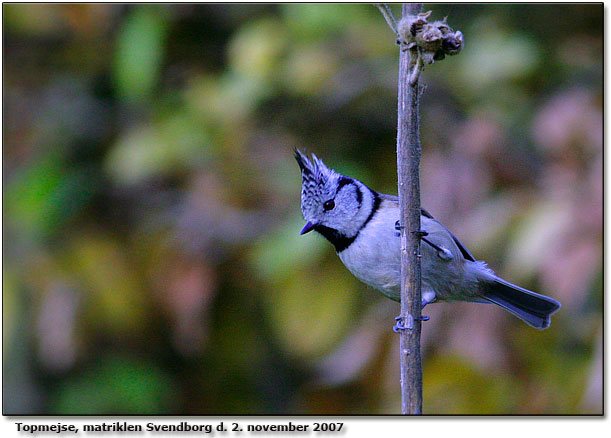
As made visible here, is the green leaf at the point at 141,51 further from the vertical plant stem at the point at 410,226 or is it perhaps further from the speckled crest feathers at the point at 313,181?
the vertical plant stem at the point at 410,226

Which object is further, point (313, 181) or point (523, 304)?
point (523, 304)

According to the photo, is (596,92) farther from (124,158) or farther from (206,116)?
(124,158)

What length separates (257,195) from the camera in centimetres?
267

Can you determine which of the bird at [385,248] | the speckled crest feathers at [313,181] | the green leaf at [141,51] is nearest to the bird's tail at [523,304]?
the bird at [385,248]

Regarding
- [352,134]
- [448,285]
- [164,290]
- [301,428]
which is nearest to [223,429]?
[301,428]

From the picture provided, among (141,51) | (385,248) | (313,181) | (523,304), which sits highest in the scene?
(141,51)

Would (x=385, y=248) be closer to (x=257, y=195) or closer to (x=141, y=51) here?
(x=257, y=195)

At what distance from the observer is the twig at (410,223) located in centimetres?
92

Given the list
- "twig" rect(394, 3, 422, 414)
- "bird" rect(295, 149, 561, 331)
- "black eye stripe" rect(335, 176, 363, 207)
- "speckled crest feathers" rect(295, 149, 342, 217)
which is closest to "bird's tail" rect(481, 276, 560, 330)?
"bird" rect(295, 149, 561, 331)

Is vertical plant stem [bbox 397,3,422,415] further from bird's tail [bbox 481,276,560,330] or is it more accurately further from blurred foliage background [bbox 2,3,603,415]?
blurred foliage background [bbox 2,3,603,415]

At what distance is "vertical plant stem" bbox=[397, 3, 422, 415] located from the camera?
93cm

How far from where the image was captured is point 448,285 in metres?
1.74

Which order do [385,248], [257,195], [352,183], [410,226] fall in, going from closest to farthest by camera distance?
[410,226]
[385,248]
[352,183]
[257,195]

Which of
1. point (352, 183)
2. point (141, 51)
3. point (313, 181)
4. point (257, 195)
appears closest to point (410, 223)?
point (313, 181)
